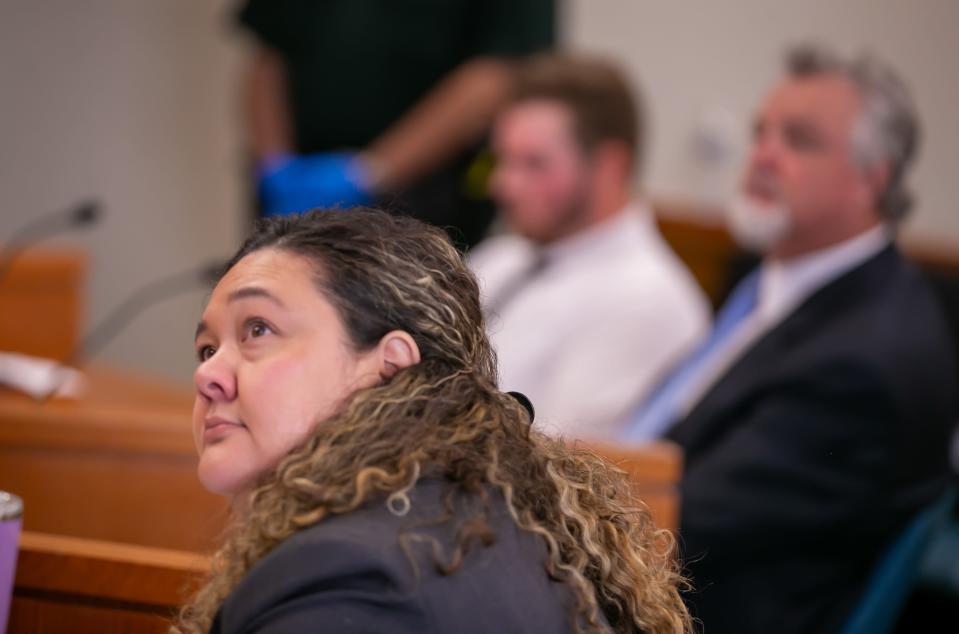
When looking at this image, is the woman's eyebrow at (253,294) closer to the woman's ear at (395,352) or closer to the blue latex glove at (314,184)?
the woman's ear at (395,352)

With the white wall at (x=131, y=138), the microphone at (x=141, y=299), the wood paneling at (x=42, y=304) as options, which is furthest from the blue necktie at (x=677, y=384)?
the white wall at (x=131, y=138)

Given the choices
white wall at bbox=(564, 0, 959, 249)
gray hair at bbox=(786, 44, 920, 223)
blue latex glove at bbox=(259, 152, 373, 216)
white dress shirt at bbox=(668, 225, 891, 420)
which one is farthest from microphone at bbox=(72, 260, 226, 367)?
gray hair at bbox=(786, 44, 920, 223)

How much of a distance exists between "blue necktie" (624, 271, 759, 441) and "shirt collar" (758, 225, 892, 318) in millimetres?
81

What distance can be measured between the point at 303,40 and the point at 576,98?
0.96 metres

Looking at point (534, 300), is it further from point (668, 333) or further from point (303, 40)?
point (303, 40)

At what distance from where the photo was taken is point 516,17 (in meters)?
3.49

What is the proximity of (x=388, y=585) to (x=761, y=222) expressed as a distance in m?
1.97

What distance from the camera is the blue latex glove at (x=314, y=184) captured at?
135 inches

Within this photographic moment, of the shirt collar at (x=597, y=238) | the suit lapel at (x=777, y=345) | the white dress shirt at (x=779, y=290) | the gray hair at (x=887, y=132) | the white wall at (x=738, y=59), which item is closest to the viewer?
the suit lapel at (x=777, y=345)

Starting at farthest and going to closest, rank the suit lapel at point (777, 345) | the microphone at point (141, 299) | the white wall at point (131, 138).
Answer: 1. the microphone at point (141, 299)
2. the white wall at point (131, 138)
3. the suit lapel at point (777, 345)

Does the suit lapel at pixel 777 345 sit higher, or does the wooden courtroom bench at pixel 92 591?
the wooden courtroom bench at pixel 92 591

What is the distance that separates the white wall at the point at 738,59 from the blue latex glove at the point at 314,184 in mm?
1299

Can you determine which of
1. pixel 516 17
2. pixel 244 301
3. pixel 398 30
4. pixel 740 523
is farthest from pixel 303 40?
pixel 244 301

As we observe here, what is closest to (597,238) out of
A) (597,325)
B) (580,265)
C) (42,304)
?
(580,265)
